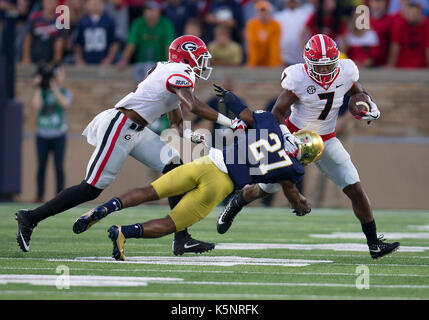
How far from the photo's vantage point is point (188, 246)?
7.52 metres

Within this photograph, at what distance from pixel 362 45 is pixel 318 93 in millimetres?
6709

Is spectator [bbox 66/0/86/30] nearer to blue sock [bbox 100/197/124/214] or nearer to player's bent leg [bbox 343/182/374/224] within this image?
player's bent leg [bbox 343/182/374/224]


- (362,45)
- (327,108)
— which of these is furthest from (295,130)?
(362,45)

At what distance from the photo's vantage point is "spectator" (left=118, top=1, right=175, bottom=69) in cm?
1429

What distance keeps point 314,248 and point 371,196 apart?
616 cm

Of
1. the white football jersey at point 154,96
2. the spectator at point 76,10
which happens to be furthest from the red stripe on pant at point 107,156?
the spectator at point 76,10

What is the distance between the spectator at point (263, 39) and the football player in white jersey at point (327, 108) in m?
6.31

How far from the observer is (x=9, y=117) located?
13.9 m

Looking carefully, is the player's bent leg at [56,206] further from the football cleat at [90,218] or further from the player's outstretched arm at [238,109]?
the player's outstretched arm at [238,109]

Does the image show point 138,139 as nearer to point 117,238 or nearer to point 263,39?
point 117,238

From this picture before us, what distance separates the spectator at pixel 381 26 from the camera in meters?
14.2

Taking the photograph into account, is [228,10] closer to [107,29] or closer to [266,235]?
[107,29]

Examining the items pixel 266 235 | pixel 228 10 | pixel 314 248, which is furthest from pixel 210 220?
pixel 228 10

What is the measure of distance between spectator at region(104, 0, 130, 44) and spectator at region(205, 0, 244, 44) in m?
1.35
